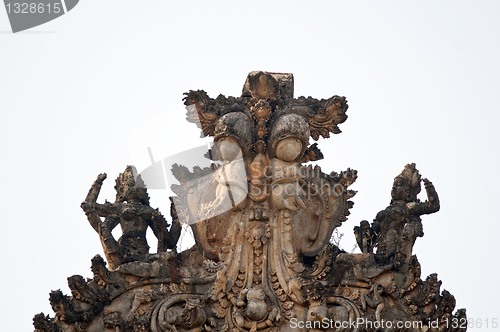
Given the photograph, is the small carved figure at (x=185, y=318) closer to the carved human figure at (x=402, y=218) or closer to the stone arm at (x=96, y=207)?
the stone arm at (x=96, y=207)

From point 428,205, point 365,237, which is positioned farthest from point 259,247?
point 428,205

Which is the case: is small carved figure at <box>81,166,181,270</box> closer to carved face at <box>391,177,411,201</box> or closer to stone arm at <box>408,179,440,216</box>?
carved face at <box>391,177,411,201</box>

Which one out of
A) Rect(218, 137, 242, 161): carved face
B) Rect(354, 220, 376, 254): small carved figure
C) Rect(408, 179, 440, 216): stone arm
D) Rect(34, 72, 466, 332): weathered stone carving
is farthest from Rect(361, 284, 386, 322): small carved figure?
Rect(218, 137, 242, 161): carved face

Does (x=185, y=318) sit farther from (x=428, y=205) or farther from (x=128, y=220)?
(x=428, y=205)

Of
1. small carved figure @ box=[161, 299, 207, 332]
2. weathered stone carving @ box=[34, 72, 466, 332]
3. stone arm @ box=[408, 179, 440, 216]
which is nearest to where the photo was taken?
small carved figure @ box=[161, 299, 207, 332]

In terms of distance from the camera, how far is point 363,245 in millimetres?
14289

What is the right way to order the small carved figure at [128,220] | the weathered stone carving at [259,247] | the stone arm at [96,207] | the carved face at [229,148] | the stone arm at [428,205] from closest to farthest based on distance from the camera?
the weathered stone carving at [259,247] < the small carved figure at [128,220] < the carved face at [229,148] < the stone arm at [96,207] < the stone arm at [428,205]

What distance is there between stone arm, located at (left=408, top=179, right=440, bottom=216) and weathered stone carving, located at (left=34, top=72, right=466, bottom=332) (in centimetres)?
2

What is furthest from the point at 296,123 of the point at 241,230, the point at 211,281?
the point at 211,281

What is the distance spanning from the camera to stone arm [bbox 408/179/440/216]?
556 inches

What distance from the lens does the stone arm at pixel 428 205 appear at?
1412 centimetres

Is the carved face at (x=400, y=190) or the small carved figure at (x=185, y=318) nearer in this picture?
the small carved figure at (x=185, y=318)

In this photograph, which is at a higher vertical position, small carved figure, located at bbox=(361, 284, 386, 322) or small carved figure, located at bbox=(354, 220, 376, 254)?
small carved figure, located at bbox=(354, 220, 376, 254)

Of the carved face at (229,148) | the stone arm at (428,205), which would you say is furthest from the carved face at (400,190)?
the carved face at (229,148)
